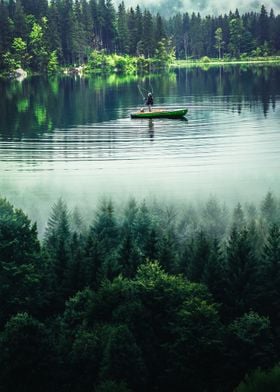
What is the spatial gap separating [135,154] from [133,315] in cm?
3153

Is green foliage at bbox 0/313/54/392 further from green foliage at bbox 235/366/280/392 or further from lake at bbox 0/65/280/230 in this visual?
lake at bbox 0/65/280/230

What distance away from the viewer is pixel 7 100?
112 metres

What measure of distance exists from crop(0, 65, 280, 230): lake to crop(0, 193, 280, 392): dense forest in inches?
331

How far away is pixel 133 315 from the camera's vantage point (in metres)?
32.4

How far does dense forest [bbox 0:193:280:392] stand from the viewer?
98.7 ft

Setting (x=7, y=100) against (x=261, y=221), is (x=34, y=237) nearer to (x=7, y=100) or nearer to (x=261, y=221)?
(x=261, y=221)

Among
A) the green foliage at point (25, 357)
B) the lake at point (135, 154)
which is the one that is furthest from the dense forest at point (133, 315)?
the lake at point (135, 154)

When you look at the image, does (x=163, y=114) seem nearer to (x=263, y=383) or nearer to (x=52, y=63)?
(x=263, y=383)

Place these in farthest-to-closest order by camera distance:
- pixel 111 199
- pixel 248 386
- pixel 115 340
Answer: pixel 111 199 → pixel 115 340 → pixel 248 386

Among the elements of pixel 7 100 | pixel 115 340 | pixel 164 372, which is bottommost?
pixel 164 372

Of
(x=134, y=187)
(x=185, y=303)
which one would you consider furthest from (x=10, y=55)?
(x=185, y=303)

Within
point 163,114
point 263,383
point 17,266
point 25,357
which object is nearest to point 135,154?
point 163,114

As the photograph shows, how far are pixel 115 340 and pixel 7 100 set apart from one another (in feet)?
289

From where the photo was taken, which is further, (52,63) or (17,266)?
(52,63)
